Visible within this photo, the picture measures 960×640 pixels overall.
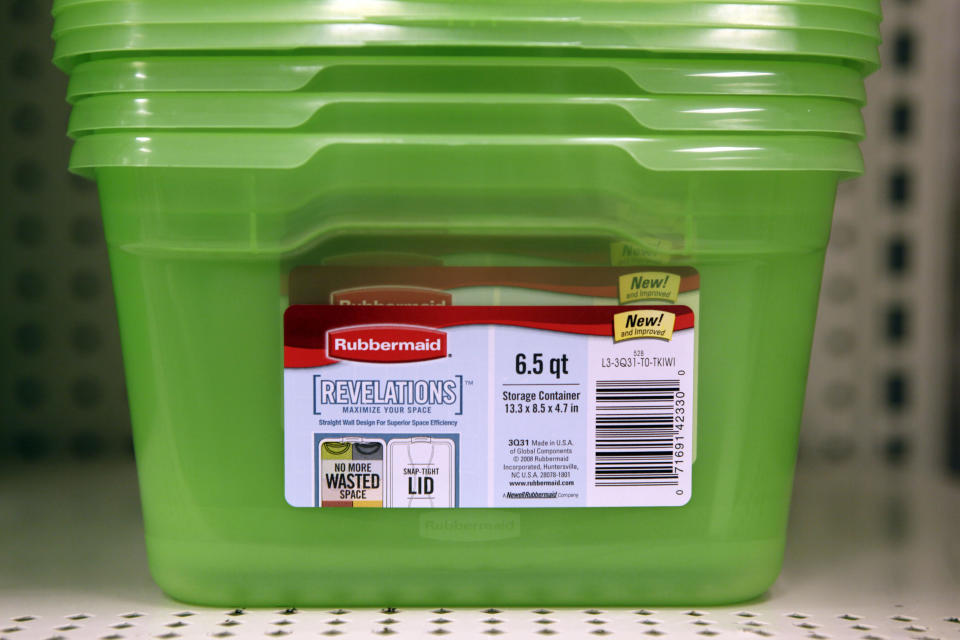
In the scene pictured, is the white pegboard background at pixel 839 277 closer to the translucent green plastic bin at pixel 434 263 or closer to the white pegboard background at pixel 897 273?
the white pegboard background at pixel 897 273

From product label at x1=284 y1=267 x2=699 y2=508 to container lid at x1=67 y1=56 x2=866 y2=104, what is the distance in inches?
3.5

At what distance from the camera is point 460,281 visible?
51 centimetres

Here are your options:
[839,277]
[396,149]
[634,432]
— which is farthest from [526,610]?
[839,277]

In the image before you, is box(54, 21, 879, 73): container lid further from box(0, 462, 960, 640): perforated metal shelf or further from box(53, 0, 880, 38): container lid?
box(0, 462, 960, 640): perforated metal shelf

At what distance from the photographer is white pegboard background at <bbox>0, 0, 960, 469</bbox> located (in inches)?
33.9

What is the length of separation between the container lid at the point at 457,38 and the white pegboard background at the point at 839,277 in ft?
1.30

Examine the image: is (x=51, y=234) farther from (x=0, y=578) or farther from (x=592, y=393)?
(x=592, y=393)

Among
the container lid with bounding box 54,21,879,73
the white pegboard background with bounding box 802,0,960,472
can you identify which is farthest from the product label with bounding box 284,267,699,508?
the white pegboard background with bounding box 802,0,960,472

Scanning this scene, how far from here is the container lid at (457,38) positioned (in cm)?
49

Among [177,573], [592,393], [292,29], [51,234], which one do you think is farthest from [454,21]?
[51,234]

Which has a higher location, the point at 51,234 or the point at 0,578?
the point at 51,234

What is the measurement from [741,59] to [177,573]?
0.38 meters

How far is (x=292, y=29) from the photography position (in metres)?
0.49

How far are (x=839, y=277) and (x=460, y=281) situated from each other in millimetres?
495
